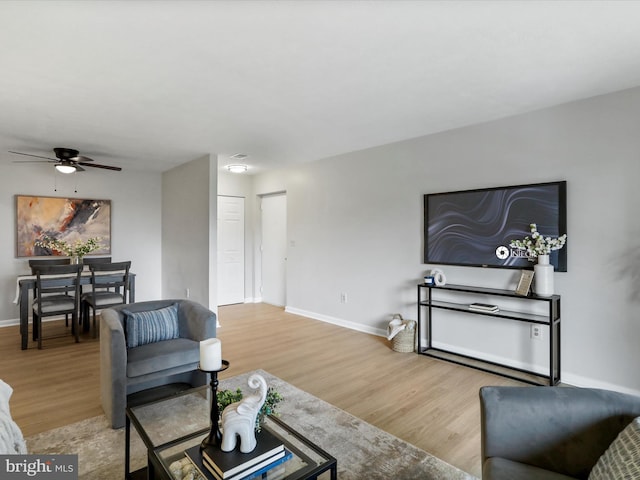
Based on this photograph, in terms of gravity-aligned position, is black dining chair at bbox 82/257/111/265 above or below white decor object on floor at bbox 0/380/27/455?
above

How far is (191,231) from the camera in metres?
5.31

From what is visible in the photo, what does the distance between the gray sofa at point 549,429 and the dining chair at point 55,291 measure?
4.52 metres

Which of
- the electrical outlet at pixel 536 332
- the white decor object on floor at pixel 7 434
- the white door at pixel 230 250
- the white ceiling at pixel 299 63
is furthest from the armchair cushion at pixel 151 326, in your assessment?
the white door at pixel 230 250

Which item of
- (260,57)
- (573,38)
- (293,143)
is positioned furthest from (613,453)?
(293,143)

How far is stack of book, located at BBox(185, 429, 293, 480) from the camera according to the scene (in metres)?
1.32

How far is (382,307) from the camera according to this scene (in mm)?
4523

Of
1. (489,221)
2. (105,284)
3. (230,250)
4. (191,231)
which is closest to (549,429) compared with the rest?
(489,221)

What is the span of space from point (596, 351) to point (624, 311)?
40 centimetres

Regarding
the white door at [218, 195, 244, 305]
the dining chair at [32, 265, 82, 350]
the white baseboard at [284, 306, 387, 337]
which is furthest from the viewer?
the white door at [218, 195, 244, 305]

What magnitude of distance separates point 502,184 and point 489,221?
38cm

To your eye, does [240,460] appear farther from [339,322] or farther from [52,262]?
[52,262]

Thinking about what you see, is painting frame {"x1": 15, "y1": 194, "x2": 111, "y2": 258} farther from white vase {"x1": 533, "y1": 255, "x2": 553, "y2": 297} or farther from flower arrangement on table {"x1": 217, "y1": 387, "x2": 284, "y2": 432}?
white vase {"x1": 533, "y1": 255, "x2": 553, "y2": 297}

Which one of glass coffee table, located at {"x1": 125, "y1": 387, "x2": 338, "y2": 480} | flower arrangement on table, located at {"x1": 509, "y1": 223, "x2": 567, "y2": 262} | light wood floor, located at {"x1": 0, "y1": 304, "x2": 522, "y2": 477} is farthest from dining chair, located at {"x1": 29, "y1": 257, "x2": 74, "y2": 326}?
flower arrangement on table, located at {"x1": 509, "y1": 223, "x2": 567, "y2": 262}

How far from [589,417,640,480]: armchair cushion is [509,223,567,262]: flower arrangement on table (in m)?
2.16
